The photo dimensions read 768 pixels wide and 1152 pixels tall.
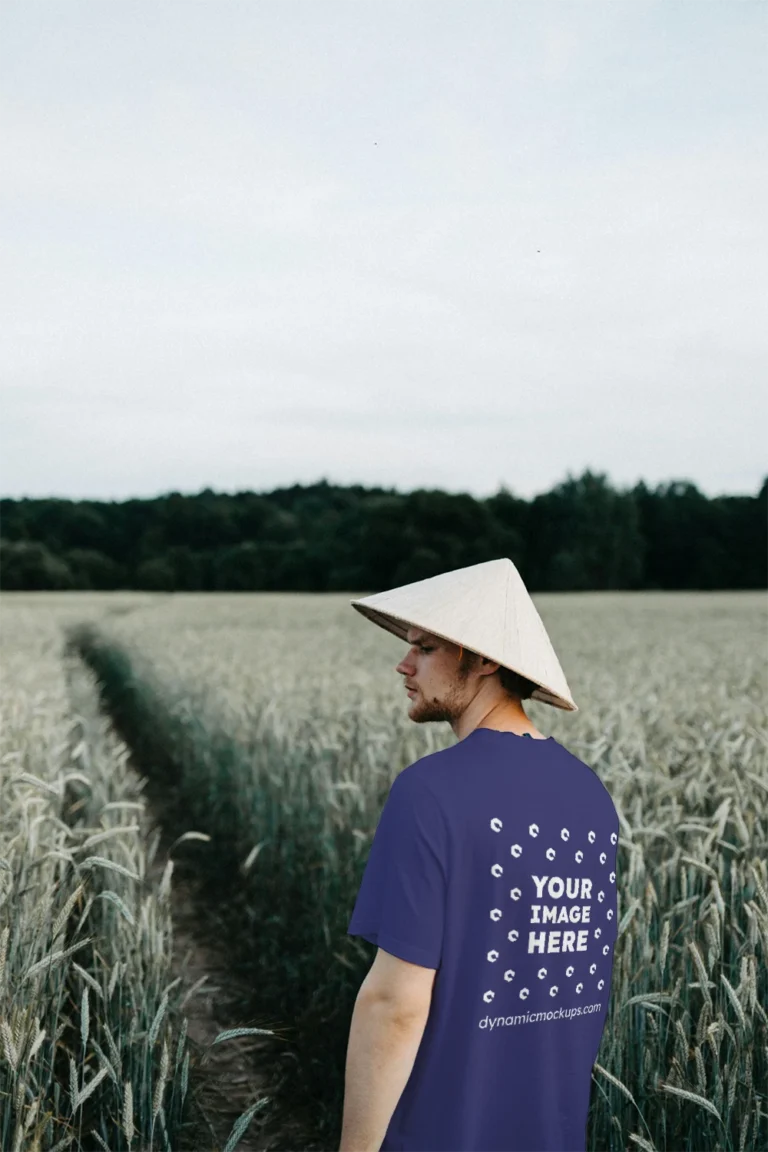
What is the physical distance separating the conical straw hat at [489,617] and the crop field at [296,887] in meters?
0.84

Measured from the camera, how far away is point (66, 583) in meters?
64.5

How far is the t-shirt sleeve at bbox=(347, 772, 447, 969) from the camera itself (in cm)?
154

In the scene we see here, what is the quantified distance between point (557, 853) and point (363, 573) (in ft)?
207

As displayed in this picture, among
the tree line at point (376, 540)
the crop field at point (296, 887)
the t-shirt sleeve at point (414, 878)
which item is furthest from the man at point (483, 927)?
the tree line at point (376, 540)

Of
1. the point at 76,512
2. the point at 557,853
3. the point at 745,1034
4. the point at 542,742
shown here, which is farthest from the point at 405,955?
the point at 76,512

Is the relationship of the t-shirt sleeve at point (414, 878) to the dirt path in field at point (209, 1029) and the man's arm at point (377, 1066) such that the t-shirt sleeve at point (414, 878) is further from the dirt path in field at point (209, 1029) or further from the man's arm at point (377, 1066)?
the dirt path in field at point (209, 1029)

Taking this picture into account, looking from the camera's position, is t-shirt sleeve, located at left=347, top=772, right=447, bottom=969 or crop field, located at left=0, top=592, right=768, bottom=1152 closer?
t-shirt sleeve, located at left=347, top=772, right=447, bottom=969

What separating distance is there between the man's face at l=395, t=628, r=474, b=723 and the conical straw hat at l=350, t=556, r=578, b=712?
0.03 meters

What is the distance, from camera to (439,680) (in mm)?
1896

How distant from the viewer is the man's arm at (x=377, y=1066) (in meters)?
1.58

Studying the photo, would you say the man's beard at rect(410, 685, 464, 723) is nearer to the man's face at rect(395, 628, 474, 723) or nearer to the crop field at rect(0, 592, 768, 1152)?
the man's face at rect(395, 628, 474, 723)

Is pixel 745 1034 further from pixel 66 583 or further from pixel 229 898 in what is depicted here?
pixel 66 583

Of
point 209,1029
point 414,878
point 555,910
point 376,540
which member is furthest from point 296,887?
point 376,540

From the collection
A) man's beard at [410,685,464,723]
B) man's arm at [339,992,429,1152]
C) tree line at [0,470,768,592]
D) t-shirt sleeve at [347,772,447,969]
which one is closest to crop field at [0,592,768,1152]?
man's arm at [339,992,429,1152]
